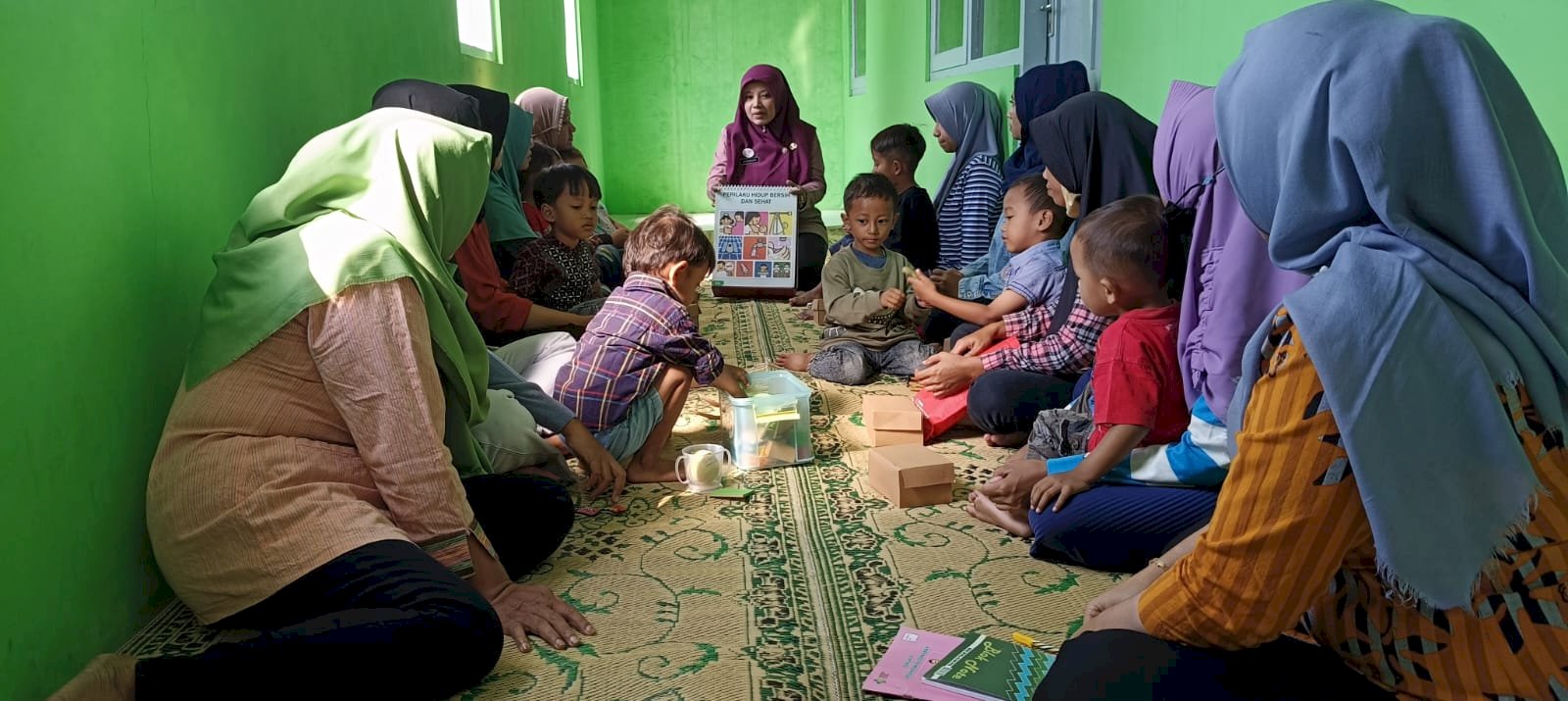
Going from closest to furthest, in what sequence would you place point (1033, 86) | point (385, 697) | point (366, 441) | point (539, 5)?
1. point (385, 697)
2. point (366, 441)
3. point (1033, 86)
4. point (539, 5)

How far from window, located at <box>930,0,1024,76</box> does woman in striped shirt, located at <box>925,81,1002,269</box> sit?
280 mm

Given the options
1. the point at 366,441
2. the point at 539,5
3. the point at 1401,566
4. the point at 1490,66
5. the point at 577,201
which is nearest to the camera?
the point at 1401,566

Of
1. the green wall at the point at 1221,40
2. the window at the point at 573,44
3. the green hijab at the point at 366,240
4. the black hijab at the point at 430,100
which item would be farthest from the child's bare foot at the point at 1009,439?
the window at the point at 573,44

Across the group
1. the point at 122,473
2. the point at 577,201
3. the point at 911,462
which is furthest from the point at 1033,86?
the point at 122,473

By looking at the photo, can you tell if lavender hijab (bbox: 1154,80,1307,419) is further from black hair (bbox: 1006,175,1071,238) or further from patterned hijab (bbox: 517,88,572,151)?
patterned hijab (bbox: 517,88,572,151)

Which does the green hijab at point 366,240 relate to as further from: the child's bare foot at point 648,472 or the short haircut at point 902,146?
the short haircut at point 902,146

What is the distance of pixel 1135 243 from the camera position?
7.80 ft

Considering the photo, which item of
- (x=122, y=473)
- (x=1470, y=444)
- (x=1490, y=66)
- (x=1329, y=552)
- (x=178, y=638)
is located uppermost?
(x=1490, y=66)

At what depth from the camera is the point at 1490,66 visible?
122 cm

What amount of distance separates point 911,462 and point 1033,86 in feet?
7.12

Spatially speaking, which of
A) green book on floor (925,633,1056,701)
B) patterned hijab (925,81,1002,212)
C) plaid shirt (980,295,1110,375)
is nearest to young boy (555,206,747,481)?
plaid shirt (980,295,1110,375)

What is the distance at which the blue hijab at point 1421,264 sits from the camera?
3.56 ft

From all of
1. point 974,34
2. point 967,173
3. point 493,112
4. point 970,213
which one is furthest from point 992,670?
point 974,34

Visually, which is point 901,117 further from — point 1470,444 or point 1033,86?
point 1470,444
